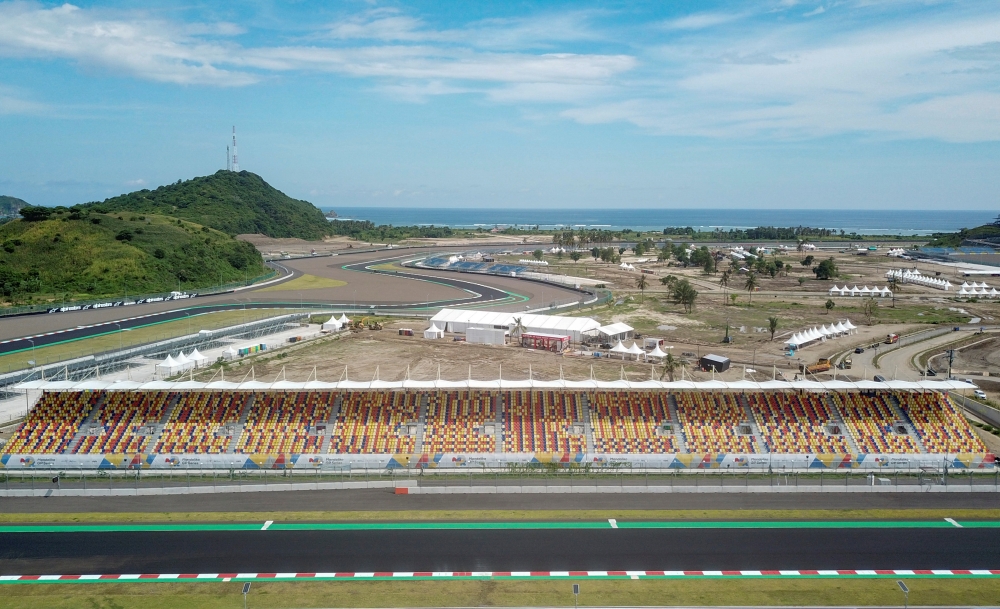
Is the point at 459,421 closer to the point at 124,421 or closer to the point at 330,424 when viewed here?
the point at 330,424

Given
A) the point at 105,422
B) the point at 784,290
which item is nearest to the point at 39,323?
the point at 105,422

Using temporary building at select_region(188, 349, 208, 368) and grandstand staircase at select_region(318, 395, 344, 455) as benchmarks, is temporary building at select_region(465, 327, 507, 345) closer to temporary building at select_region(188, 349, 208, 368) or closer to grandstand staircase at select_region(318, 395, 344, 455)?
temporary building at select_region(188, 349, 208, 368)

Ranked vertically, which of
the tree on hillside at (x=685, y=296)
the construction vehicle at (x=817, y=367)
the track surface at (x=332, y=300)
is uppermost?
the tree on hillside at (x=685, y=296)

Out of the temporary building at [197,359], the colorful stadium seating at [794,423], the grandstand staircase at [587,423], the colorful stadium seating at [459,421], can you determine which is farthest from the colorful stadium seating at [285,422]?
the colorful stadium seating at [794,423]

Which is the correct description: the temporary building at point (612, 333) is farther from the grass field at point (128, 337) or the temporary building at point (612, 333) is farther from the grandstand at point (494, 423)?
the grass field at point (128, 337)

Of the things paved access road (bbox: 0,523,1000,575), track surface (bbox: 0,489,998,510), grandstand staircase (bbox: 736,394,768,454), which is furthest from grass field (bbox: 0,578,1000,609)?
grandstand staircase (bbox: 736,394,768,454)

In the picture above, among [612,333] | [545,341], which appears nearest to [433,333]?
[545,341]
